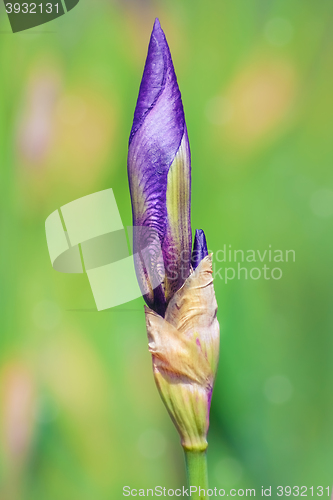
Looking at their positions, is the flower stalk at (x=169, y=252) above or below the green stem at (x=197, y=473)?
above

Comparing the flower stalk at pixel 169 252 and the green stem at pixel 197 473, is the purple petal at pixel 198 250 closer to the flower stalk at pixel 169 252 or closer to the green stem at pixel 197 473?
the flower stalk at pixel 169 252

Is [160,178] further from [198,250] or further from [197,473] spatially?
[197,473]

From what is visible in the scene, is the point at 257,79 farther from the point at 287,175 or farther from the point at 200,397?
the point at 200,397

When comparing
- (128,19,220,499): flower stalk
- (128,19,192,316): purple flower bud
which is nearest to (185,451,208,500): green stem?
(128,19,220,499): flower stalk

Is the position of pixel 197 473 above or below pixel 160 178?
below

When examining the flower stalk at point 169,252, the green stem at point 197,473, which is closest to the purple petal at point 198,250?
the flower stalk at point 169,252

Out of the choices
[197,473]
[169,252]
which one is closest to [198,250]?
[169,252]

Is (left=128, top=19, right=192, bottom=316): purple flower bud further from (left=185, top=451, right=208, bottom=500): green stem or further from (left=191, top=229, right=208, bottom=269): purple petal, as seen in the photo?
(left=185, top=451, right=208, bottom=500): green stem
